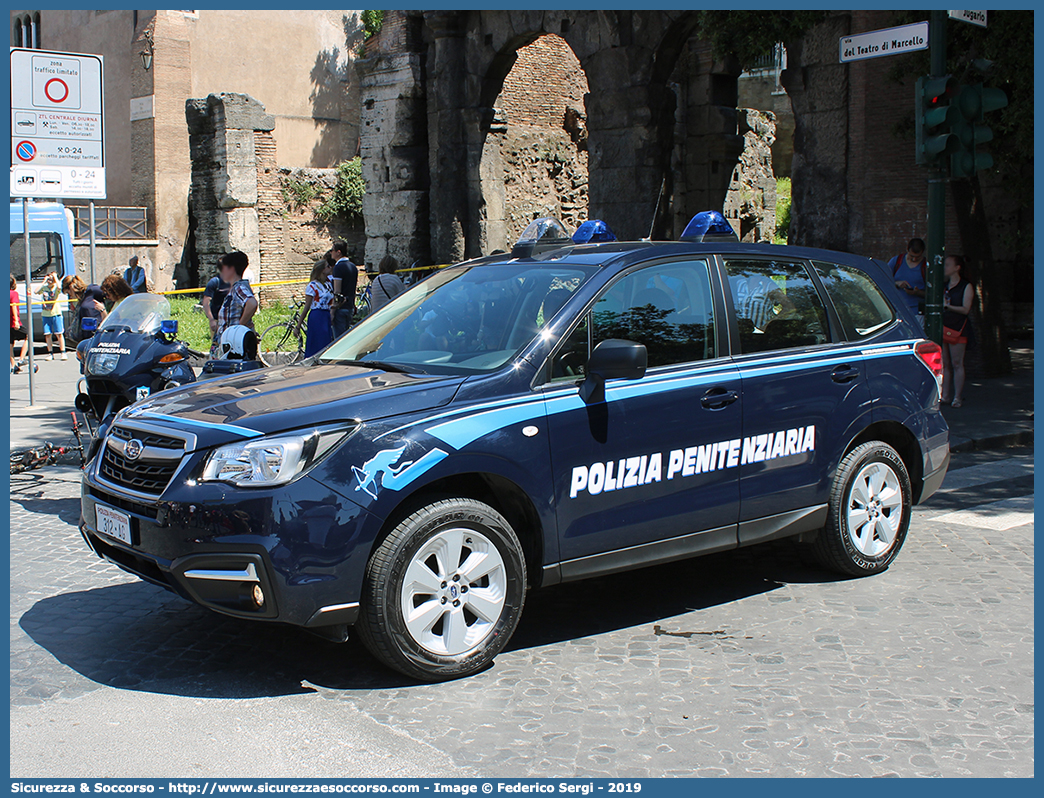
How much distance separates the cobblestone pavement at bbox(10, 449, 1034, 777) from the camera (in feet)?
12.1

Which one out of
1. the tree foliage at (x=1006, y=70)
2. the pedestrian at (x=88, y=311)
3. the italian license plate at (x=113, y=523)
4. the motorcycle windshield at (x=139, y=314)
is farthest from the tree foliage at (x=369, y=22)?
the italian license plate at (x=113, y=523)

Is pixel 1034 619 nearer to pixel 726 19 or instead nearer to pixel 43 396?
pixel 726 19

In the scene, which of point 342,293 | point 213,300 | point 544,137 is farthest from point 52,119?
point 544,137

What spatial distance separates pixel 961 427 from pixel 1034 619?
229 inches

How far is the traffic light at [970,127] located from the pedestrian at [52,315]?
51.2ft

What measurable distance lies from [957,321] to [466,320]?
27.5 ft

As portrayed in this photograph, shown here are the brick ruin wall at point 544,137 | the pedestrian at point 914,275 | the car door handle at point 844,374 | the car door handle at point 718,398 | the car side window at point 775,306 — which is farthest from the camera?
the brick ruin wall at point 544,137

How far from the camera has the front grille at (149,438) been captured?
14.3 ft

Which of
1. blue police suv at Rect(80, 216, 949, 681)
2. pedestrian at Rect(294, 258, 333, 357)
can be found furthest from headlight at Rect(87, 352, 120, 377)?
pedestrian at Rect(294, 258, 333, 357)

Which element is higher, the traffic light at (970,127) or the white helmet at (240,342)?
the traffic light at (970,127)

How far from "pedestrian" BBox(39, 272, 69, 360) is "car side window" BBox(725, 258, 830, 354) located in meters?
16.5

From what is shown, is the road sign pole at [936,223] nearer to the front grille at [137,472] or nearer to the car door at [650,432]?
the car door at [650,432]

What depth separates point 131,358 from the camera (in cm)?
745

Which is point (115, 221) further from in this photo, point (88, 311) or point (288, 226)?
point (88, 311)
